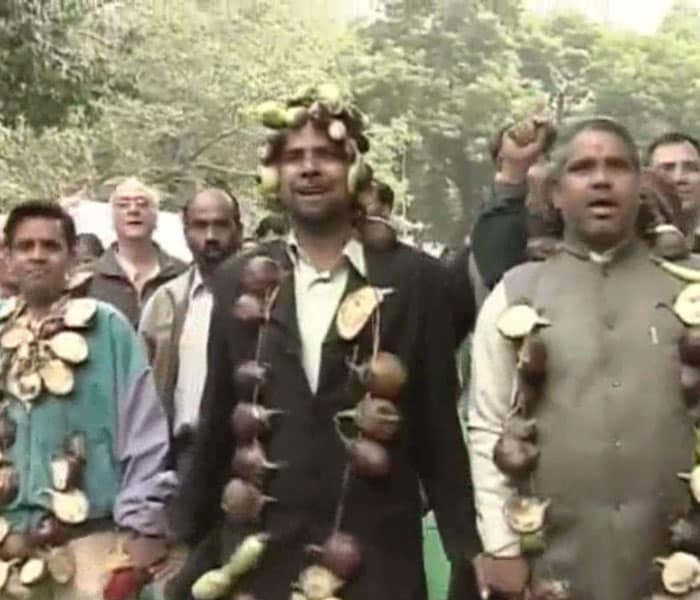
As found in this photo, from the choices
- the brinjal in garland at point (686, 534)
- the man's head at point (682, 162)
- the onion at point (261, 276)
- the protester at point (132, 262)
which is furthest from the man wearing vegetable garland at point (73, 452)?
the man's head at point (682, 162)

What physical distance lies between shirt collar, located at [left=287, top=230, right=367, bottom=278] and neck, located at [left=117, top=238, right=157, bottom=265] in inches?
126

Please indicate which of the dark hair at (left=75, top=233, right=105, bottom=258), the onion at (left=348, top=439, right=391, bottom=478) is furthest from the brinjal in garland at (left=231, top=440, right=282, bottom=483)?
the dark hair at (left=75, top=233, right=105, bottom=258)

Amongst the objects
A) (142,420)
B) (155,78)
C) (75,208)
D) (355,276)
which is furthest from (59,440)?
(155,78)

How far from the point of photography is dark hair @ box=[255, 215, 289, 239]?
20.1 feet

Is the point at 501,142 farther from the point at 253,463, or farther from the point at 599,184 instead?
the point at 253,463

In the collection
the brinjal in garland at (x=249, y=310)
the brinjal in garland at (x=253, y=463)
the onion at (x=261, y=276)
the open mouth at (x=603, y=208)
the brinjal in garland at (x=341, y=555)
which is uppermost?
the open mouth at (x=603, y=208)

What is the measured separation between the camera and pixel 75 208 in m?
15.5

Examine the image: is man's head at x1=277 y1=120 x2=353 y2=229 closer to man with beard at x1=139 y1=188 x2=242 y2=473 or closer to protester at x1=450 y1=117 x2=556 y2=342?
protester at x1=450 y1=117 x2=556 y2=342

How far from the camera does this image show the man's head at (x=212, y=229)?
8188mm

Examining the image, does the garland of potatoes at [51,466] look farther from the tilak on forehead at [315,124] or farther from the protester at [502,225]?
the protester at [502,225]

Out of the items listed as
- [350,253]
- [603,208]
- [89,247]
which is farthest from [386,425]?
[89,247]

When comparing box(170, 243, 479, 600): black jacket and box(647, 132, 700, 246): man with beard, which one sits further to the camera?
box(647, 132, 700, 246): man with beard

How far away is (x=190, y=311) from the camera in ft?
26.4

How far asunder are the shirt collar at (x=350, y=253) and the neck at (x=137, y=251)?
321 cm
